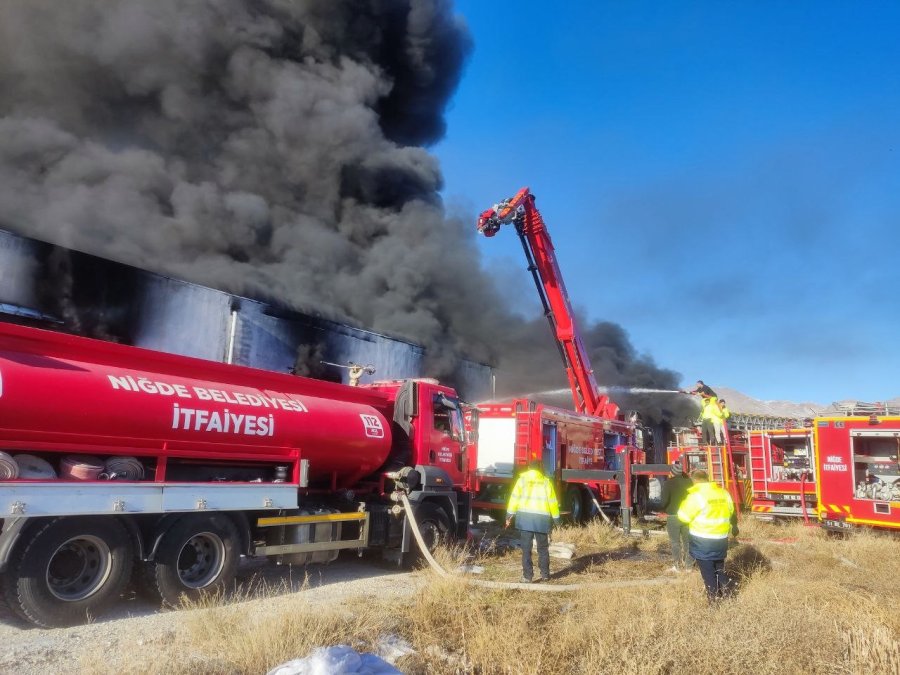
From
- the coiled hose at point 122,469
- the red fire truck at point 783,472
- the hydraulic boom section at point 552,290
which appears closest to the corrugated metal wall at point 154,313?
the hydraulic boom section at point 552,290

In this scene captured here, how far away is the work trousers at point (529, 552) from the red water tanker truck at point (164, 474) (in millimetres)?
1544

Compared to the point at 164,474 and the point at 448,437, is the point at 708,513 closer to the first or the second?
the point at 448,437

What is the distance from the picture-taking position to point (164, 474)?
6.23 meters

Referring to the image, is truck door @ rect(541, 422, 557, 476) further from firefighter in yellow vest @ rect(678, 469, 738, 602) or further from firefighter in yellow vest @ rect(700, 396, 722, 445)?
firefighter in yellow vest @ rect(678, 469, 738, 602)

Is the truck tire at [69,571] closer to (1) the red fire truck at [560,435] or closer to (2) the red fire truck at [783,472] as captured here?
(1) the red fire truck at [560,435]

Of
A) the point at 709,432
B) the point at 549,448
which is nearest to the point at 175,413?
the point at 549,448

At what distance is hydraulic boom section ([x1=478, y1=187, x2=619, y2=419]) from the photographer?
1545 cm

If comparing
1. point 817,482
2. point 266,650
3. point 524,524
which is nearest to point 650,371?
point 817,482

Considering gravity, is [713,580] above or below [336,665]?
below

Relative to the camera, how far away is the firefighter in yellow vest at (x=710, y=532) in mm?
6738

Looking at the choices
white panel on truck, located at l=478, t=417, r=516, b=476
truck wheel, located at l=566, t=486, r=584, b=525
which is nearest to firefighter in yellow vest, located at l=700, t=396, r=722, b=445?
truck wheel, located at l=566, t=486, r=584, b=525

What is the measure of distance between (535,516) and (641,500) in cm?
824

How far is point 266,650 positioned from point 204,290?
1361 centimetres

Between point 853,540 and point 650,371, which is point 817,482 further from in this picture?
point 650,371
